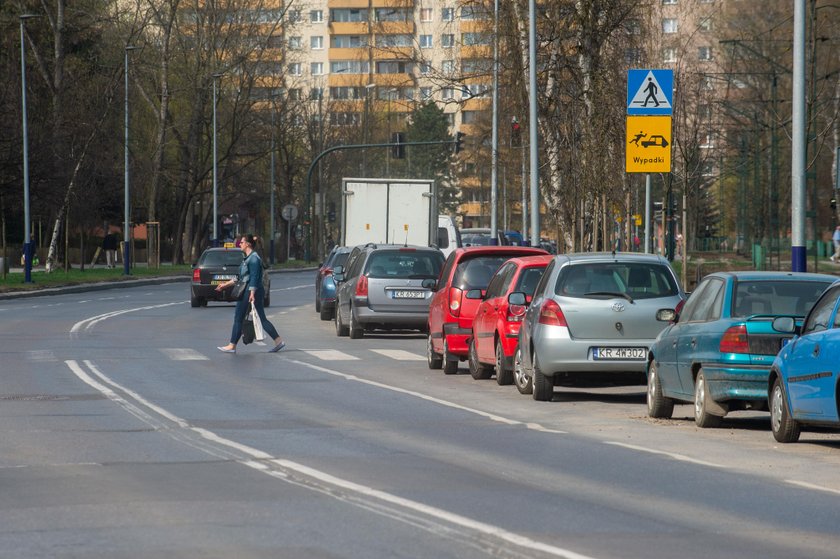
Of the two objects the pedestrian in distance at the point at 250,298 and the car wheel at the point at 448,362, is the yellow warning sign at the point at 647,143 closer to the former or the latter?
the car wheel at the point at 448,362

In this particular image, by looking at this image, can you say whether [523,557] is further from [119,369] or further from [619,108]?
[619,108]

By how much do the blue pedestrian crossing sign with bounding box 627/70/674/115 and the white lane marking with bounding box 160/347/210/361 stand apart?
734cm

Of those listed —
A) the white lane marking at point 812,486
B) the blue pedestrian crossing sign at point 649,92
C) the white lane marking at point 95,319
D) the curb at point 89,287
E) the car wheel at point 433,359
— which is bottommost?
the curb at point 89,287

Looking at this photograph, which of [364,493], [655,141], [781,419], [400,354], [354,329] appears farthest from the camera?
[354,329]

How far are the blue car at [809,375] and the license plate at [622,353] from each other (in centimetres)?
369

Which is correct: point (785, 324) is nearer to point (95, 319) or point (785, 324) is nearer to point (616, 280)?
point (616, 280)

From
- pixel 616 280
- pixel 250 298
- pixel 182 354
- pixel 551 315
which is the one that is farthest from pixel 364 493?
pixel 250 298

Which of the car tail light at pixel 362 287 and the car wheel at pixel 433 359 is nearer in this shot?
the car wheel at pixel 433 359

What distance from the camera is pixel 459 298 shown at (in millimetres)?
22562

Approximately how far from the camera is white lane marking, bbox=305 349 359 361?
2502 cm

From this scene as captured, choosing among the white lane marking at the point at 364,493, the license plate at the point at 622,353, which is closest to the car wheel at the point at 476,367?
the license plate at the point at 622,353

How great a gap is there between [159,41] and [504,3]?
4561 centimetres

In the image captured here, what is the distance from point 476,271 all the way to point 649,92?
341 cm

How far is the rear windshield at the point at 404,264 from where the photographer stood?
30172 millimetres
